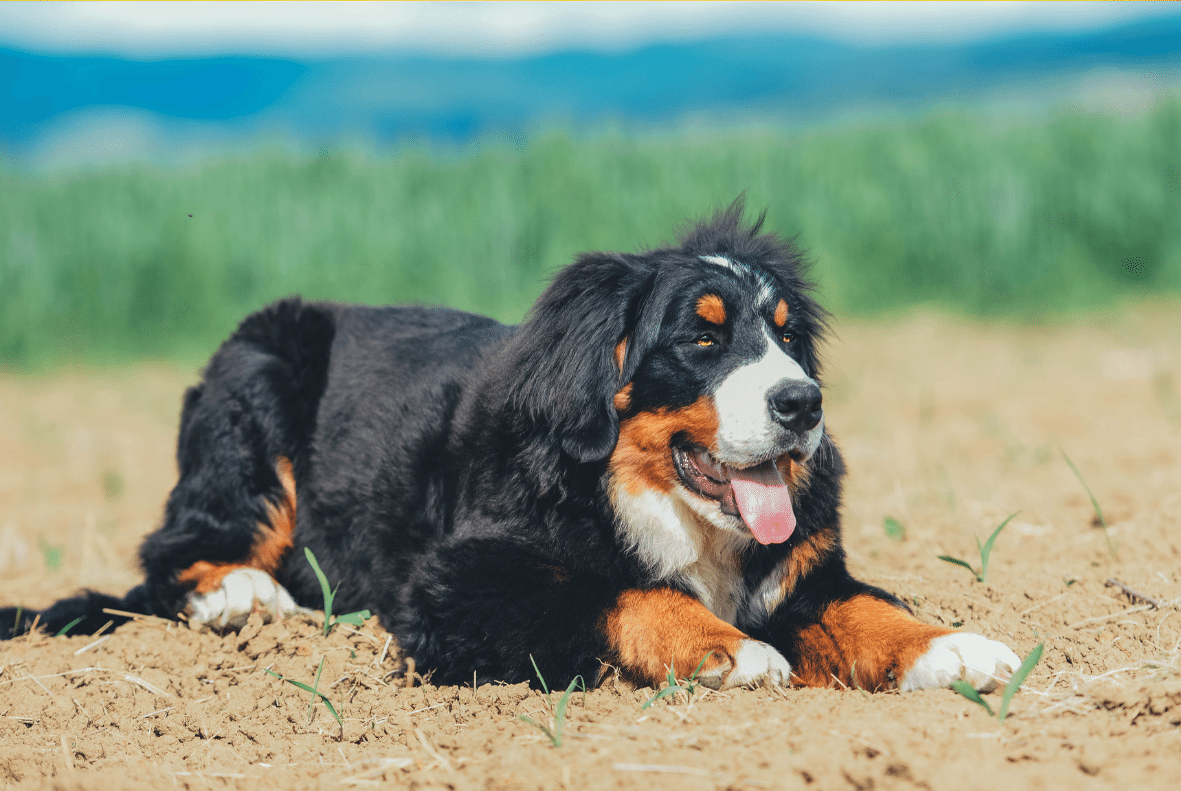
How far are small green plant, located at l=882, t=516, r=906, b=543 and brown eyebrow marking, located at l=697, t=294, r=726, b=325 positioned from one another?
6.19ft

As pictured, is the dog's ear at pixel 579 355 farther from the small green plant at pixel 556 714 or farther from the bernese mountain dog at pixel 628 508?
the small green plant at pixel 556 714

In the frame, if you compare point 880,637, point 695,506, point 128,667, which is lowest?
point 128,667

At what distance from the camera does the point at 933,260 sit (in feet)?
44.4

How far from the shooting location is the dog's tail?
4.08 metres

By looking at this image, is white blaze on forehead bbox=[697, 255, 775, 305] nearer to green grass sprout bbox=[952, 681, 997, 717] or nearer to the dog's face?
the dog's face

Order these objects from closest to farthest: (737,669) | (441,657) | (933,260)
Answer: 1. (737,669)
2. (441,657)
3. (933,260)

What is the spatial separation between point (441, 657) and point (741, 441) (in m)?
1.22

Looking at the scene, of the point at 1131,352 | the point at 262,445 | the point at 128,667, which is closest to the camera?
the point at 128,667

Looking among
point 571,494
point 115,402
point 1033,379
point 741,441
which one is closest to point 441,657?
point 571,494

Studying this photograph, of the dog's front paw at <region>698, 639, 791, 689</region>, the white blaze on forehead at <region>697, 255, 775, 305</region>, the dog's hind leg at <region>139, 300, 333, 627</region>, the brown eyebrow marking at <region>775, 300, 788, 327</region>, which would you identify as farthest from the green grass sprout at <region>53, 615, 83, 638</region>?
the brown eyebrow marking at <region>775, 300, 788, 327</region>

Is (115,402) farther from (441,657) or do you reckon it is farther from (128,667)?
(441,657)

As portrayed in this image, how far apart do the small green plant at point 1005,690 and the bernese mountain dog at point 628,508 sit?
0.15 metres

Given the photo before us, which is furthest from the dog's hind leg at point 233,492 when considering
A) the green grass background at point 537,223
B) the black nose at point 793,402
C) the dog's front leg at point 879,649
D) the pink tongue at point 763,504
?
the green grass background at point 537,223

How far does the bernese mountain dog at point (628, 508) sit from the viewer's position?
315 centimetres
